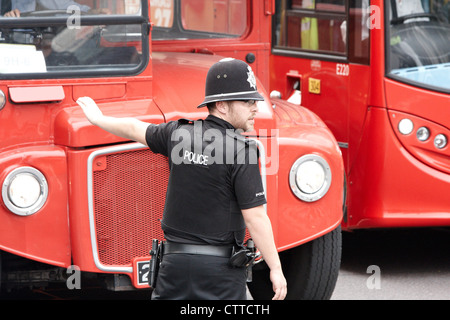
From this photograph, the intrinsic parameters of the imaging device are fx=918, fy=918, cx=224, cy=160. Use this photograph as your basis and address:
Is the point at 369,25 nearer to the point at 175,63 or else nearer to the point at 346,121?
the point at 346,121

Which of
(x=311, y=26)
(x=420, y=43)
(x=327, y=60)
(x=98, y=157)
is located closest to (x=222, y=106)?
(x=98, y=157)

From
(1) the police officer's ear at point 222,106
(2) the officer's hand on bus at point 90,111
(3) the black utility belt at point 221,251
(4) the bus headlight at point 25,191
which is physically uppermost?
(1) the police officer's ear at point 222,106

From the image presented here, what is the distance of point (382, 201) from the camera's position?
21.3 feet

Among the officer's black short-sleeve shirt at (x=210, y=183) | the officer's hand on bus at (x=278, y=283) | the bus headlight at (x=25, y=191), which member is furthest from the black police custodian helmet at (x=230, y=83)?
the bus headlight at (x=25, y=191)

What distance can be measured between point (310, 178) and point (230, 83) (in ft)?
4.79

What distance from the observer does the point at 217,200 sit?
3.84 m

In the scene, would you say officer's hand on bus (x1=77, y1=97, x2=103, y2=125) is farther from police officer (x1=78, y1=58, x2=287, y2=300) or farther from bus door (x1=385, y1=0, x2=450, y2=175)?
bus door (x1=385, y1=0, x2=450, y2=175)

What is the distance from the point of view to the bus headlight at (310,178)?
515cm

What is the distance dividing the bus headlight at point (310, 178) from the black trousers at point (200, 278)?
4.30ft

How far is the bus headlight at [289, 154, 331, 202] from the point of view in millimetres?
5152

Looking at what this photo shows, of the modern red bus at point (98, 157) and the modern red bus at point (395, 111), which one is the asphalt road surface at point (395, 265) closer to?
the modern red bus at point (395, 111)

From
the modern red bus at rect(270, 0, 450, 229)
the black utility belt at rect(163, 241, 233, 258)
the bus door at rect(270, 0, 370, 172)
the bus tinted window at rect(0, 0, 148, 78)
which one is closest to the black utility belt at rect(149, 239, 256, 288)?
the black utility belt at rect(163, 241, 233, 258)

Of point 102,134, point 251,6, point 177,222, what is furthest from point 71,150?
point 251,6
